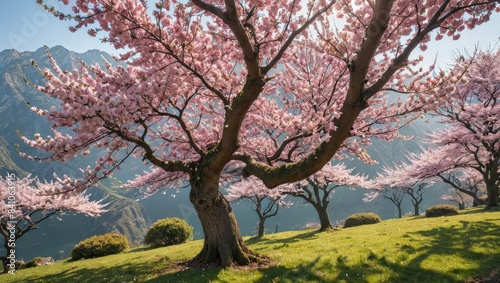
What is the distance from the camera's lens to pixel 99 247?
2222 cm

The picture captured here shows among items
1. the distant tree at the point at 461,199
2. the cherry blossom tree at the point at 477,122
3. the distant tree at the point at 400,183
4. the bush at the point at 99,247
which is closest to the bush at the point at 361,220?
the distant tree at the point at 400,183

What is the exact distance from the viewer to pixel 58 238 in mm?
183000

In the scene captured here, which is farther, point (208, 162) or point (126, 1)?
point (208, 162)

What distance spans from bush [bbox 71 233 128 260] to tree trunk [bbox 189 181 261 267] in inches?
633

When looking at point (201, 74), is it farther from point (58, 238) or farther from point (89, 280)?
point (58, 238)

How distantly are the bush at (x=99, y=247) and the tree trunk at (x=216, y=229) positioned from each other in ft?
52.8

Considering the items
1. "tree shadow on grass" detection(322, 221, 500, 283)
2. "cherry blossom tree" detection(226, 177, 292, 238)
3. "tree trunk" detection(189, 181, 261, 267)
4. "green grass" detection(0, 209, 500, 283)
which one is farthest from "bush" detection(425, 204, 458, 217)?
"tree trunk" detection(189, 181, 261, 267)

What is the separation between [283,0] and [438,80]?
5.00 meters

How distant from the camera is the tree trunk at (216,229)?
9.77 m

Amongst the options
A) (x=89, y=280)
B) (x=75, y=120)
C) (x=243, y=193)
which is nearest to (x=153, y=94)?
(x=75, y=120)

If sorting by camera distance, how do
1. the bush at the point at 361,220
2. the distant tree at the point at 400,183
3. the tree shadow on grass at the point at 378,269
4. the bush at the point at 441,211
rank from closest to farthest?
the tree shadow on grass at the point at 378,269
the bush at the point at 441,211
the bush at the point at 361,220
the distant tree at the point at 400,183

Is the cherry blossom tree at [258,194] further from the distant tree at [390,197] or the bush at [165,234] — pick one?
the distant tree at [390,197]

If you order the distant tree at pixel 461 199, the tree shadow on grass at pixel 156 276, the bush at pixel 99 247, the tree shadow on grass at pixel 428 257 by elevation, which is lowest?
the distant tree at pixel 461 199

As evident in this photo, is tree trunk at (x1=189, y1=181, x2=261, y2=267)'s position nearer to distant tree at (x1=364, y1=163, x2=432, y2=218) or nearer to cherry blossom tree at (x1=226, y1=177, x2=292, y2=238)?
cherry blossom tree at (x1=226, y1=177, x2=292, y2=238)
